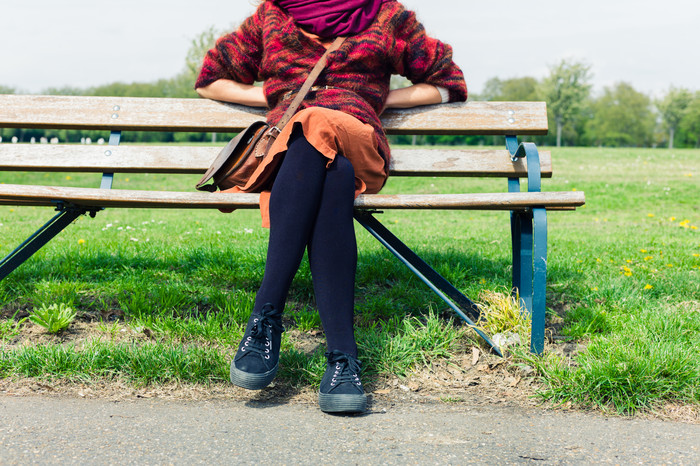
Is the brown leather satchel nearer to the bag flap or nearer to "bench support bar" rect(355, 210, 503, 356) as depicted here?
the bag flap

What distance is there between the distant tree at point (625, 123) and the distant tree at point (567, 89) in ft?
60.0

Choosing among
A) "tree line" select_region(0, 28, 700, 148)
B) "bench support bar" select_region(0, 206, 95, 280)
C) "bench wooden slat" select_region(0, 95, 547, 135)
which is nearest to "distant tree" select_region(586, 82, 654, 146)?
"tree line" select_region(0, 28, 700, 148)

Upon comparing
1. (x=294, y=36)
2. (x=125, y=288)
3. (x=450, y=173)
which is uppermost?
(x=294, y=36)

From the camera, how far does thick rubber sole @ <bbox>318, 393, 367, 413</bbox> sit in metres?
2.00

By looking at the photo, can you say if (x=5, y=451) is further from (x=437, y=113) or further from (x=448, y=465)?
(x=437, y=113)

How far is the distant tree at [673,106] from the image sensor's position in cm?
5628

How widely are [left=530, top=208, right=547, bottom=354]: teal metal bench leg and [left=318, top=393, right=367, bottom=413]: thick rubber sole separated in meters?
0.74

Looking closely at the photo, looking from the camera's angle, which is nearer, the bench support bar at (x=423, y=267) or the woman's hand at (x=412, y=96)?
the bench support bar at (x=423, y=267)

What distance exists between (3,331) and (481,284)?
2242 mm

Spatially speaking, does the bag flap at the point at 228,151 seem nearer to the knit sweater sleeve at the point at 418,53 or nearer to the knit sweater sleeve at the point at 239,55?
the knit sweater sleeve at the point at 239,55

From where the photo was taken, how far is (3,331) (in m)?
2.61

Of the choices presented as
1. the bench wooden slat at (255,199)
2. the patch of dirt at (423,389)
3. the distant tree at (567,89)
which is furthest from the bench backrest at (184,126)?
the distant tree at (567,89)

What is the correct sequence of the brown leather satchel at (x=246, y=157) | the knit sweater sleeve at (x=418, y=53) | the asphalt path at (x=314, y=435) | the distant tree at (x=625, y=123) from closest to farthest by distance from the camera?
the asphalt path at (x=314, y=435) < the brown leather satchel at (x=246, y=157) < the knit sweater sleeve at (x=418, y=53) < the distant tree at (x=625, y=123)

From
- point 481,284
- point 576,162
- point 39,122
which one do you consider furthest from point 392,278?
point 576,162
